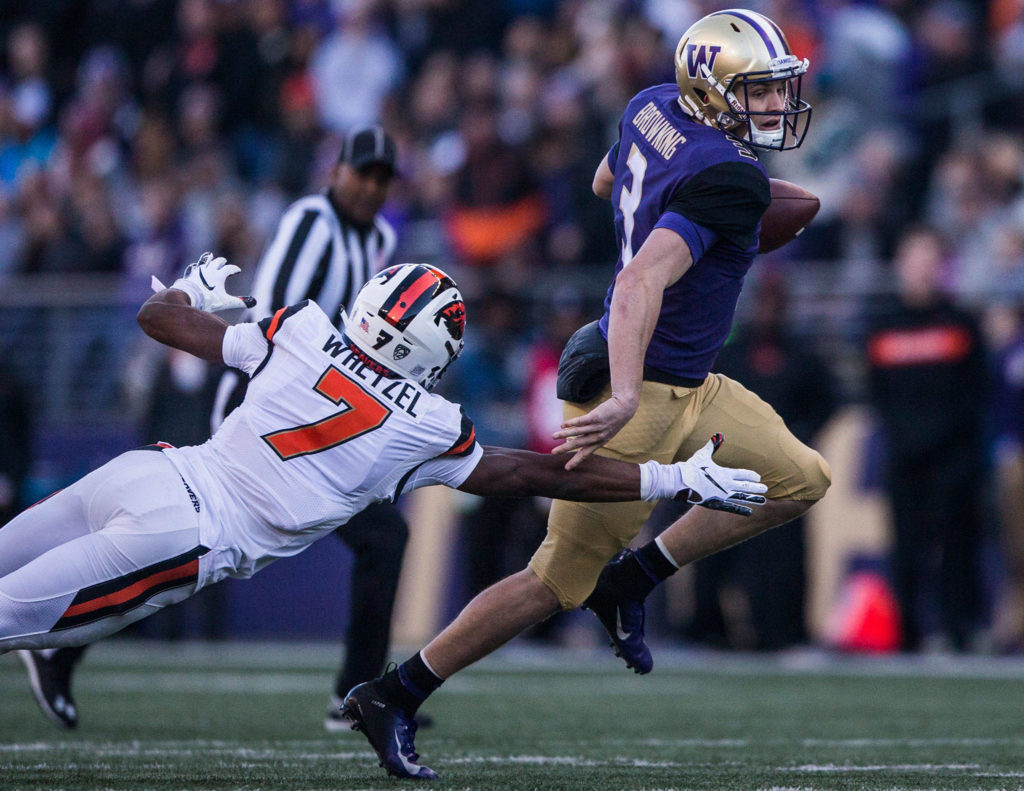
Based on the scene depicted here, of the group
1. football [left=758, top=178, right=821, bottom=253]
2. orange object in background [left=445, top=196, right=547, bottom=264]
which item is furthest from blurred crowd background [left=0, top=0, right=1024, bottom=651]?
football [left=758, top=178, right=821, bottom=253]

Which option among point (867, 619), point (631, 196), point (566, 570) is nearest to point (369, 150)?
point (631, 196)

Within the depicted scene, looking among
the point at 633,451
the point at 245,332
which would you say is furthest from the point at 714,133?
the point at 245,332

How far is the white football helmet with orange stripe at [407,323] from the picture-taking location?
3986mm

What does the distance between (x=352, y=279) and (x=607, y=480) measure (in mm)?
2100

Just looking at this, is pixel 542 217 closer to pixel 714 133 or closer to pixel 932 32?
pixel 932 32

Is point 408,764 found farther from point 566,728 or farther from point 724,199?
point 724,199

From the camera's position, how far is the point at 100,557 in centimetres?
379

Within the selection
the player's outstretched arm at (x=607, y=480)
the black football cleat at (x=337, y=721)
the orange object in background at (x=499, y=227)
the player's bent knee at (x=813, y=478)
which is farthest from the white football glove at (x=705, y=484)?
the orange object in background at (x=499, y=227)

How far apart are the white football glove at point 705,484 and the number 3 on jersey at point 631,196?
652mm

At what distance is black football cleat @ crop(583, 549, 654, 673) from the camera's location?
4598mm

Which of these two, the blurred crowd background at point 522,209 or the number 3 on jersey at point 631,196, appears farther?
the blurred crowd background at point 522,209

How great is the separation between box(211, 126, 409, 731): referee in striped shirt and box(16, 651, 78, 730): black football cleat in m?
0.88

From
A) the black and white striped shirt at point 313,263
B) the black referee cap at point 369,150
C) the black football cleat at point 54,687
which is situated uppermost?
the black referee cap at point 369,150

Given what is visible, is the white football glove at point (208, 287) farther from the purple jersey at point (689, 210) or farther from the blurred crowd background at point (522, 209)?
the blurred crowd background at point (522, 209)
